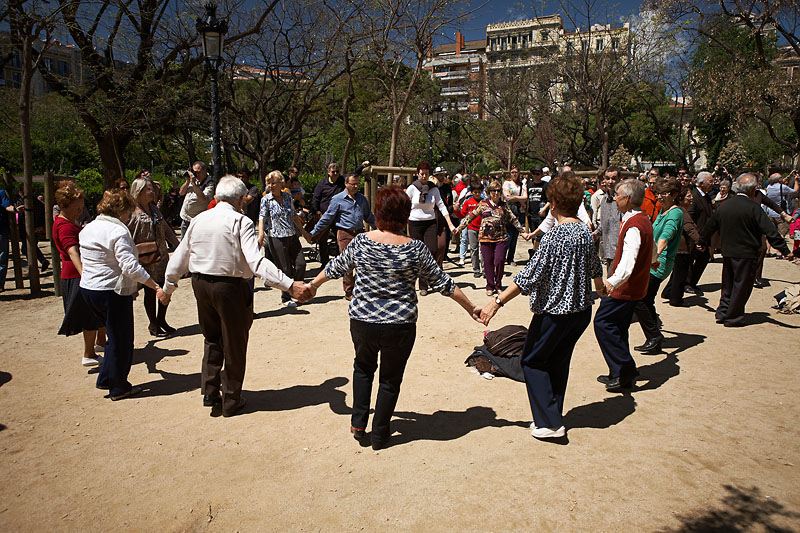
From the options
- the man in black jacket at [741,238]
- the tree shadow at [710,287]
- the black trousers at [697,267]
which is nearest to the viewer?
the man in black jacket at [741,238]

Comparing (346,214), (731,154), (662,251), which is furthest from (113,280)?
(731,154)

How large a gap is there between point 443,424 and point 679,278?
19.3ft

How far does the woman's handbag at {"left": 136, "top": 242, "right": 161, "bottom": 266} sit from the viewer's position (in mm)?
6398

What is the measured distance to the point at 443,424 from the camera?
4480 millimetres

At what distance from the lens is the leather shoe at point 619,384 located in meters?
5.14

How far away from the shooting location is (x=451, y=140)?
151ft

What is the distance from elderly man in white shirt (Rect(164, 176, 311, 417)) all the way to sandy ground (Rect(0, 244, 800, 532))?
635 millimetres

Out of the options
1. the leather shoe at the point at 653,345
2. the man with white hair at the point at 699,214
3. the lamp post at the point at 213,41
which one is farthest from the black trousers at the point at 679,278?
the lamp post at the point at 213,41

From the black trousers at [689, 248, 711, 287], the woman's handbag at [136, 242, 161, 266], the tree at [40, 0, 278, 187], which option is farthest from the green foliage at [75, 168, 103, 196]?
the black trousers at [689, 248, 711, 287]

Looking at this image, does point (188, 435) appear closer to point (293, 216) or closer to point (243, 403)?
point (243, 403)

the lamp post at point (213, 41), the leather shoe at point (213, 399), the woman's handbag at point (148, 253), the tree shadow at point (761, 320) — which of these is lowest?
the leather shoe at point (213, 399)

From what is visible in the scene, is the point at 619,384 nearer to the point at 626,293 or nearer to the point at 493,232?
the point at 626,293

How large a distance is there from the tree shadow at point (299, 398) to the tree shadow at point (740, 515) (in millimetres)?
2610

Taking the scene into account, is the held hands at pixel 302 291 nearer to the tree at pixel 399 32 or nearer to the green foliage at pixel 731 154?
the tree at pixel 399 32
